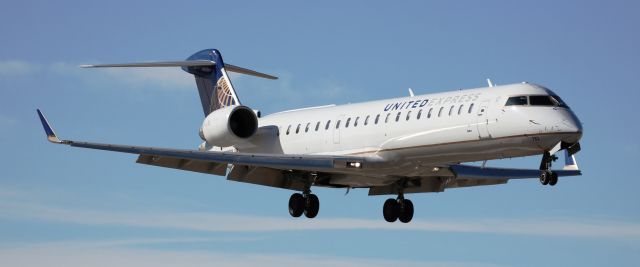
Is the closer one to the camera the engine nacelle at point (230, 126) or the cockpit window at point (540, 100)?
the cockpit window at point (540, 100)

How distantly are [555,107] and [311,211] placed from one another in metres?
8.23

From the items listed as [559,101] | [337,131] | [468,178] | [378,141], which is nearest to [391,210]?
[468,178]

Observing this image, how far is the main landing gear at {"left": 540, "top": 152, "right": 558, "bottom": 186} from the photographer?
105 ft

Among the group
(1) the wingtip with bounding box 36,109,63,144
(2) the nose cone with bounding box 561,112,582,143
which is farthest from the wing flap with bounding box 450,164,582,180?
(1) the wingtip with bounding box 36,109,63,144

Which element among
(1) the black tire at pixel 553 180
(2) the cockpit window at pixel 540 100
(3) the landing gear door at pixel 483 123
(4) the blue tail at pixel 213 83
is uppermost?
(4) the blue tail at pixel 213 83

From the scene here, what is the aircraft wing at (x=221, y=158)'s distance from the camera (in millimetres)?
34594

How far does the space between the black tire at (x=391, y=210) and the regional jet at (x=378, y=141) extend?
3 centimetres

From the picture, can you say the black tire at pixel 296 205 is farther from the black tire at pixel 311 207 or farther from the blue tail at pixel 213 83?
the blue tail at pixel 213 83

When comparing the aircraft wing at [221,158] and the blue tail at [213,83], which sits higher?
the blue tail at [213,83]

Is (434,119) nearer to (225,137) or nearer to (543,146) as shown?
(543,146)

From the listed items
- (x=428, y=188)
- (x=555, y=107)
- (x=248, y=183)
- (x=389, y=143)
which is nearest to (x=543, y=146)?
(x=555, y=107)

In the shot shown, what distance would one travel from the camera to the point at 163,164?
121ft

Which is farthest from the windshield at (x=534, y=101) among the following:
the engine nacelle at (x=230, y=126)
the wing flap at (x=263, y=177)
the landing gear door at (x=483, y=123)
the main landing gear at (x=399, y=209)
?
the engine nacelle at (x=230, y=126)

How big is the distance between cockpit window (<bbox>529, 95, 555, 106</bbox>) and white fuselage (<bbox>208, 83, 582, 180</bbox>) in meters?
0.12
